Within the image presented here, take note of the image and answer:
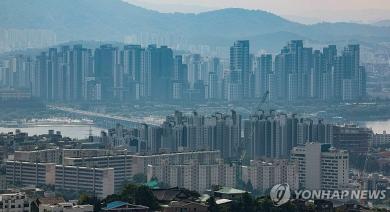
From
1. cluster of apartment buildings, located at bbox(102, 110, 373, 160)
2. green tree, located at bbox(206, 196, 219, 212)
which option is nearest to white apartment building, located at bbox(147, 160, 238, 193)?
cluster of apartment buildings, located at bbox(102, 110, 373, 160)

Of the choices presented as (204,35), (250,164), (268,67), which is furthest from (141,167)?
(204,35)

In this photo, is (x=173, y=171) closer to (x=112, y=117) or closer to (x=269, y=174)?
(x=269, y=174)

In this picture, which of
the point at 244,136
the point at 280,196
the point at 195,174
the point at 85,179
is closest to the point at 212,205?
the point at 280,196

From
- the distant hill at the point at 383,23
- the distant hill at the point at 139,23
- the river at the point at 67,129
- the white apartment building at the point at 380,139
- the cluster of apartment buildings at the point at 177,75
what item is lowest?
the river at the point at 67,129

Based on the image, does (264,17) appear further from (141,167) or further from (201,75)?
(141,167)

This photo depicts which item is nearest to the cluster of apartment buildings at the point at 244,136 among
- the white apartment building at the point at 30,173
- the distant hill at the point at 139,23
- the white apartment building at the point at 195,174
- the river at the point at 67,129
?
the white apartment building at the point at 195,174

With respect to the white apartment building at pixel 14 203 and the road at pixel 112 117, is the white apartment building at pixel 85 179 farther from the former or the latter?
the road at pixel 112 117
